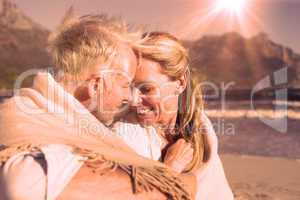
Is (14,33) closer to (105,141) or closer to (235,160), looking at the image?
(235,160)

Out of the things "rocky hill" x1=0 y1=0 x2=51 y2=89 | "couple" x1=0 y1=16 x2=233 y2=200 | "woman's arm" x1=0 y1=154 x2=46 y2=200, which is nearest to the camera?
"woman's arm" x1=0 y1=154 x2=46 y2=200

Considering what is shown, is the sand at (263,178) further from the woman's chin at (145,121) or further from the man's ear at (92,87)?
the man's ear at (92,87)

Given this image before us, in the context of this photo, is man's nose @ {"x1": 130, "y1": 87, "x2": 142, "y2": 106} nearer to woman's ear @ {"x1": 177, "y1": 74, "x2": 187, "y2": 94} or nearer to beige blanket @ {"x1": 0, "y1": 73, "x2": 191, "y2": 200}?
woman's ear @ {"x1": 177, "y1": 74, "x2": 187, "y2": 94}

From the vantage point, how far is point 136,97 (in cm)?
294

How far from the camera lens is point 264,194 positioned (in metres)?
6.63

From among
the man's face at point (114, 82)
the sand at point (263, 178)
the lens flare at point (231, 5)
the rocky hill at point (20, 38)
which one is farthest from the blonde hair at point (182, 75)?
the rocky hill at point (20, 38)

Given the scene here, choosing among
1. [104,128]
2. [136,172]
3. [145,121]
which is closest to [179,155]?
[145,121]

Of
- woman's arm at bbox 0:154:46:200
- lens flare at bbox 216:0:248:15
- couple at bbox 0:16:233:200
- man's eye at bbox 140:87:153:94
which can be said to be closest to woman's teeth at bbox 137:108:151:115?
couple at bbox 0:16:233:200

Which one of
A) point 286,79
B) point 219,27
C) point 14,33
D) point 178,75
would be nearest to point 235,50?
point 219,27

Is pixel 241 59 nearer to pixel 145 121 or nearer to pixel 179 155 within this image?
pixel 145 121

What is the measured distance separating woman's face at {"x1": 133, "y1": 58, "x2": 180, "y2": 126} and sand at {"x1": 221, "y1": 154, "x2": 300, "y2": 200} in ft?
11.6

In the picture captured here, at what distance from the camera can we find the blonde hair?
2871 mm

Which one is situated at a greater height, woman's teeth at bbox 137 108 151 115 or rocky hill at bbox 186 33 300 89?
rocky hill at bbox 186 33 300 89

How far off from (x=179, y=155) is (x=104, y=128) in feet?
2.41
